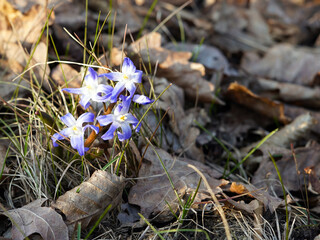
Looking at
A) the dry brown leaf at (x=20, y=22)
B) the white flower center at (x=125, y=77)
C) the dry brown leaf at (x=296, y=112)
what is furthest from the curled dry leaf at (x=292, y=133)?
the dry brown leaf at (x=20, y=22)

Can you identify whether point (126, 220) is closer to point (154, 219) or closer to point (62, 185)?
point (154, 219)

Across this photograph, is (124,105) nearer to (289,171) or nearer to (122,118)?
(122,118)

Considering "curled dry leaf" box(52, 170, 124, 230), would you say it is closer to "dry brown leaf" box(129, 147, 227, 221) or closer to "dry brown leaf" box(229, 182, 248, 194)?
"dry brown leaf" box(129, 147, 227, 221)

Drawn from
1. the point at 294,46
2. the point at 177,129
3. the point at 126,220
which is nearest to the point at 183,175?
the point at 126,220

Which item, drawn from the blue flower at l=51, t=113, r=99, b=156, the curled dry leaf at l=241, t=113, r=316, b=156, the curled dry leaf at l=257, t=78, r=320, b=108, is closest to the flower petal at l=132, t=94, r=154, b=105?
the blue flower at l=51, t=113, r=99, b=156

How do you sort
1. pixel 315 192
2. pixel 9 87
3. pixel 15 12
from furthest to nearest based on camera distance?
pixel 15 12 → pixel 9 87 → pixel 315 192

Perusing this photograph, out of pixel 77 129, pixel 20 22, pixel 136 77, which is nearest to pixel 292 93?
pixel 136 77
